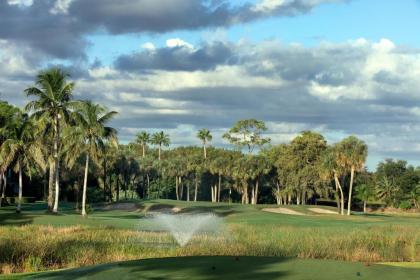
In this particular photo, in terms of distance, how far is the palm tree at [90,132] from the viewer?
6112 cm

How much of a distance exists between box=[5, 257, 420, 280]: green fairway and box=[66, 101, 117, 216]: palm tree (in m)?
42.6

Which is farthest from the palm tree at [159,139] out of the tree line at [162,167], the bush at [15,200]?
the bush at [15,200]

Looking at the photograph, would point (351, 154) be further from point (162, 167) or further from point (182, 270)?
point (182, 270)

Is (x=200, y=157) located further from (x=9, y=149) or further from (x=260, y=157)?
(x=9, y=149)

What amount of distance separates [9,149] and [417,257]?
1565 inches

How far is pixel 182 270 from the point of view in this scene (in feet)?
57.9

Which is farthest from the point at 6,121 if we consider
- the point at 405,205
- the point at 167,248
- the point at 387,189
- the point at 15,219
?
the point at 387,189

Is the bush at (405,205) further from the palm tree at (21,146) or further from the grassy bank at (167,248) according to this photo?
the grassy bank at (167,248)

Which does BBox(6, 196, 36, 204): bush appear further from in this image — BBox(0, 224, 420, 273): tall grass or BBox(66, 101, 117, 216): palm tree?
BBox(0, 224, 420, 273): tall grass

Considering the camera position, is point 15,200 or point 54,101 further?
point 15,200

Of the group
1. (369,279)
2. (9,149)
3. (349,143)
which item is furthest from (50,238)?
(349,143)

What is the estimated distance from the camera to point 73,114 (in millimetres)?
59500

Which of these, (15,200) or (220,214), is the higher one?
(15,200)

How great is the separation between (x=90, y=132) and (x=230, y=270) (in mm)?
46092
